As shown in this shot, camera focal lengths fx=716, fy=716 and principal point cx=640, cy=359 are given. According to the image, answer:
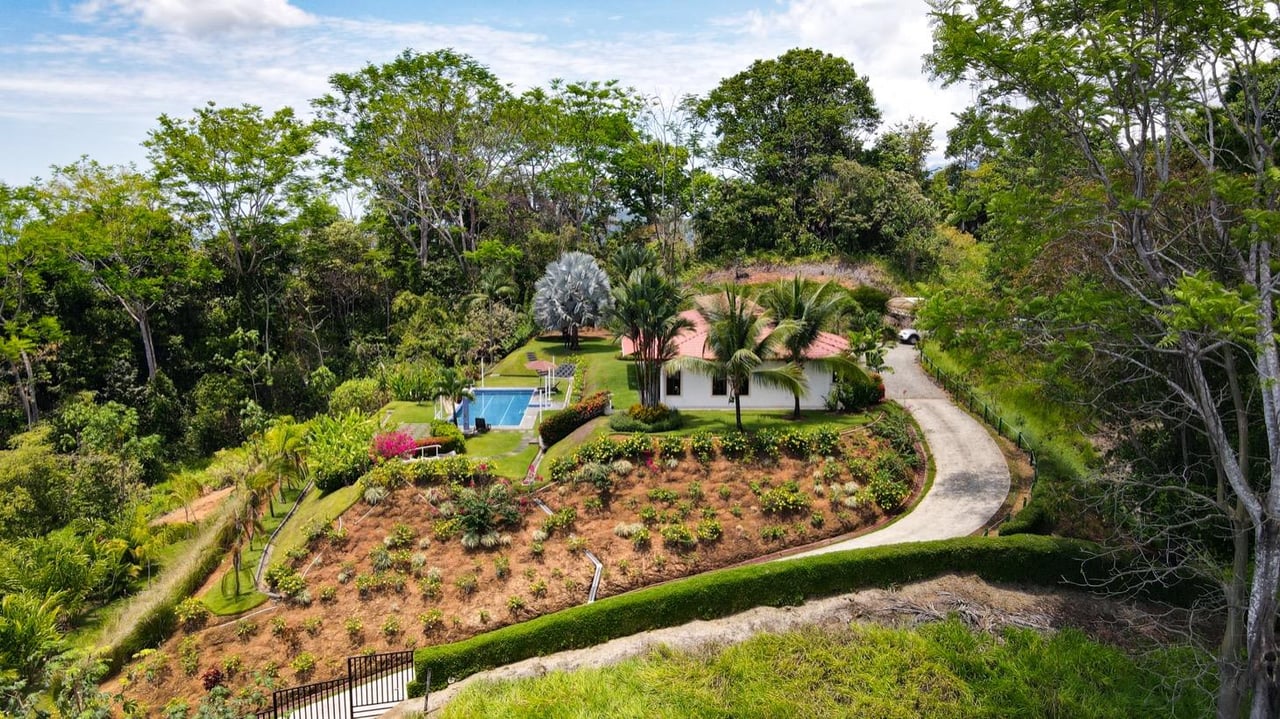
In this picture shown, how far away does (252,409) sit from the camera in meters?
28.5

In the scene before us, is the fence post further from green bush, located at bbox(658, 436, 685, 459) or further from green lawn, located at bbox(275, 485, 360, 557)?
green bush, located at bbox(658, 436, 685, 459)

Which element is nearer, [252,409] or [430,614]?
[430,614]

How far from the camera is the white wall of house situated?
91.2 ft

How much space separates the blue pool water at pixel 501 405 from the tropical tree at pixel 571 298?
669cm

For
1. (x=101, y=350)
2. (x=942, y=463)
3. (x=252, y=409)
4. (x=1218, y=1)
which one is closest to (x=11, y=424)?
(x=101, y=350)

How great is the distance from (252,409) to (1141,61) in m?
29.8

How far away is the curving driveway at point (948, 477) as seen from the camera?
20.0m

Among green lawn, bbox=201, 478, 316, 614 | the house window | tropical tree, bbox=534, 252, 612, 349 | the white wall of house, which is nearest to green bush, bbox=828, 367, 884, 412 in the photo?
the white wall of house

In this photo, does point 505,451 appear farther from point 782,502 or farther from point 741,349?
point 782,502

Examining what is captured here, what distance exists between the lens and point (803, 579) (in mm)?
17719

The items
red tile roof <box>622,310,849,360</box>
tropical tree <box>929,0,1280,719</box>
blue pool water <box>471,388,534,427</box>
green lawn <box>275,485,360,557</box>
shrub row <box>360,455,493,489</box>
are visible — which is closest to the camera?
tropical tree <box>929,0,1280,719</box>

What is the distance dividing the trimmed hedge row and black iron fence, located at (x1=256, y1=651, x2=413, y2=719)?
1984 mm

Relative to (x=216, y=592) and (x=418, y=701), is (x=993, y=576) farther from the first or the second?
(x=216, y=592)

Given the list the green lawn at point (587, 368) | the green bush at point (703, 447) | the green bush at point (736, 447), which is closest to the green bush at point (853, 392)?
the green bush at point (736, 447)
